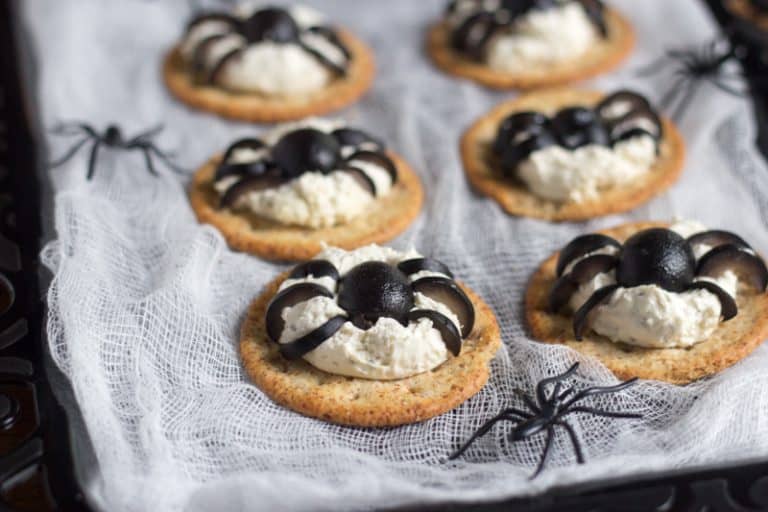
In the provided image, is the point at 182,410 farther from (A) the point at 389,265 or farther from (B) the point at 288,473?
(A) the point at 389,265

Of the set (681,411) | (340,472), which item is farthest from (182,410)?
(681,411)

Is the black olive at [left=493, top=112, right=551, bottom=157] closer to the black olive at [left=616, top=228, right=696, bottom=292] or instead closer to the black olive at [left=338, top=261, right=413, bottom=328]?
the black olive at [left=616, top=228, right=696, bottom=292]

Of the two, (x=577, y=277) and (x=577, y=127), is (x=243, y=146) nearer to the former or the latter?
(x=577, y=127)

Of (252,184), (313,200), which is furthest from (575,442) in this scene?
(252,184)

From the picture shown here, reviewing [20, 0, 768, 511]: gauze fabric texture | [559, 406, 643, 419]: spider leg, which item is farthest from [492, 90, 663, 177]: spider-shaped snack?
[559, 406, 643, 419]: spider leg

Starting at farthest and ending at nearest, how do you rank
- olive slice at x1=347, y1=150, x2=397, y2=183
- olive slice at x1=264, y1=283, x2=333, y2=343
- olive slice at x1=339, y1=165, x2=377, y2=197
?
olive slice at x1=347, y1=150, x2=397, y2=183, olive slice at x1=339, y1=165, x2=377, y2=197, olive slice at x1=264, y1=283, x2=333, y2=343

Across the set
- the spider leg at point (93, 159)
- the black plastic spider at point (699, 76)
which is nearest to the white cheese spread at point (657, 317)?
the black plastic spider at point (699, 76)
